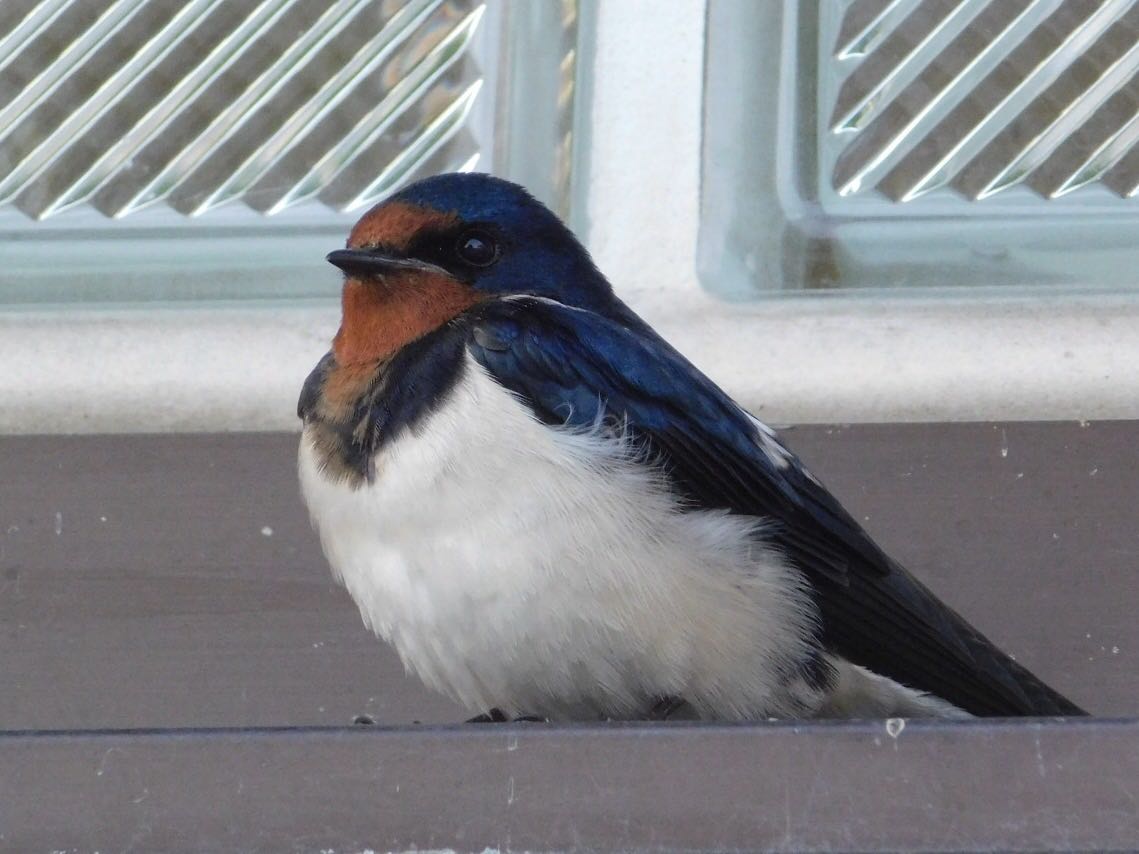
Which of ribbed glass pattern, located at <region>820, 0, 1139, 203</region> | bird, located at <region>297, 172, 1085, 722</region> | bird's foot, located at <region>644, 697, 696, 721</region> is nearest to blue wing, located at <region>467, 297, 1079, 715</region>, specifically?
bird, located at <region>297, 172, 1085, 722</region>

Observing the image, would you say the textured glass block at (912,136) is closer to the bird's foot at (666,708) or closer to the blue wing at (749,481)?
the blue wing at (749,481)

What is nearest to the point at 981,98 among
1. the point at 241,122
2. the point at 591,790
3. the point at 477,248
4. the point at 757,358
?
the point at 757,358

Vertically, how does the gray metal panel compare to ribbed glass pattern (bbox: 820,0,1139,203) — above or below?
below

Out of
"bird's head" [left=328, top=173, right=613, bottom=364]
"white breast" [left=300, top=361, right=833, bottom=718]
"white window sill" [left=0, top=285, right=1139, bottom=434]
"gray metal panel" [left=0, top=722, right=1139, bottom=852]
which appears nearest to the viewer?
"gray metal panel" [left=0, top=722, right=1139, bottom=852]

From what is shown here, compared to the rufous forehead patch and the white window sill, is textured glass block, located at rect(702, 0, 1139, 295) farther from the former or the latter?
the rufous forehead patch

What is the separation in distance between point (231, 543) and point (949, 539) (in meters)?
0.63

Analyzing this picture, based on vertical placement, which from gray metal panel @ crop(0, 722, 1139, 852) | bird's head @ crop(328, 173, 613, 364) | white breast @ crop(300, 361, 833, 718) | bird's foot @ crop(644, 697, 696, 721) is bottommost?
bird's foot @ crop(644, 697, 696, 721)

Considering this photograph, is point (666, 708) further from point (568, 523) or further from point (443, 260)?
point (443, 260)

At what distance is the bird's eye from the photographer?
129 centimetres

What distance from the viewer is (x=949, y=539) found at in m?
1.53

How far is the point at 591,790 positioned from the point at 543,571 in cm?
28

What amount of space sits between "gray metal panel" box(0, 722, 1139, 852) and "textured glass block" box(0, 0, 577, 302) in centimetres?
83

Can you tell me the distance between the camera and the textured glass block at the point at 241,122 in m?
1.60

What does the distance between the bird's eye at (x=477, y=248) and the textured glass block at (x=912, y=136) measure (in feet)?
1.05
